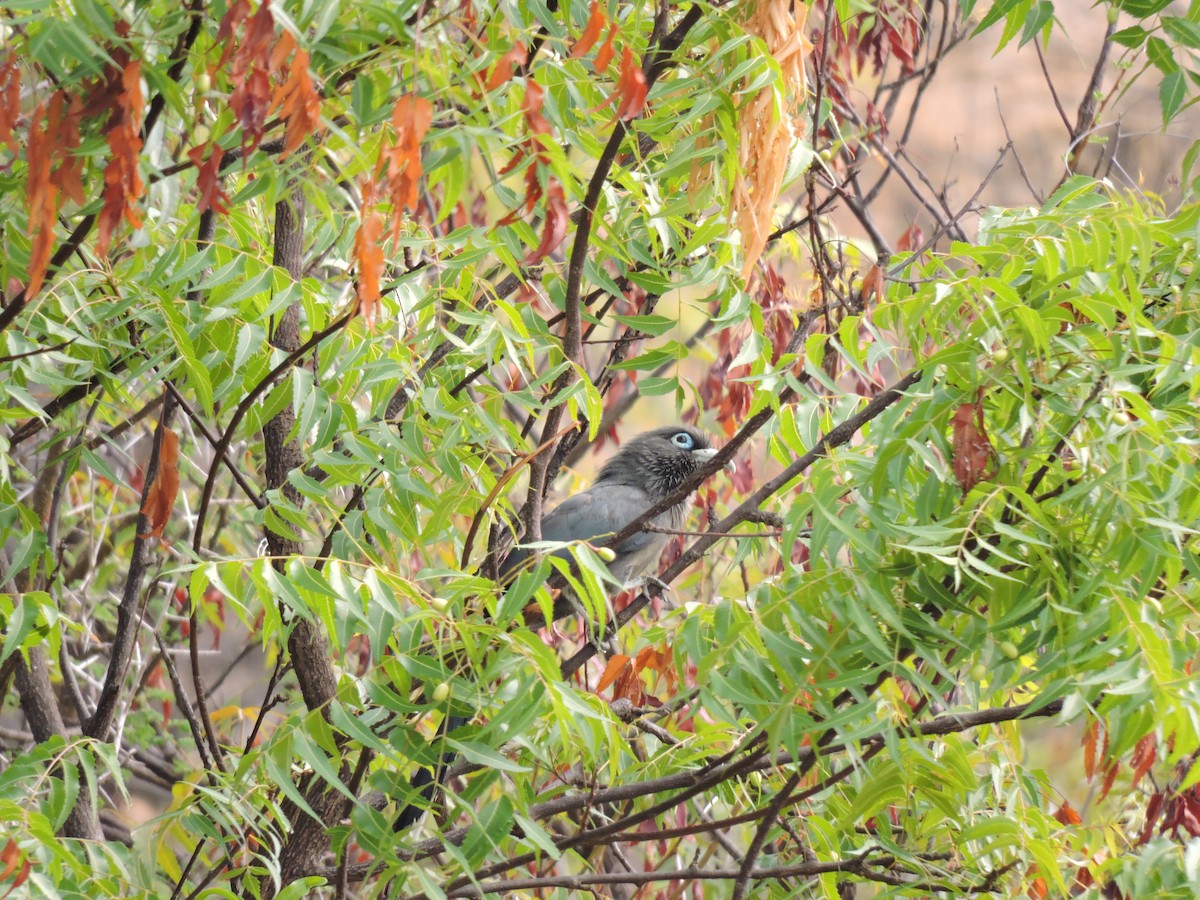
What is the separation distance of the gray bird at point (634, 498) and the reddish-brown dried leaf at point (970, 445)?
2.78m

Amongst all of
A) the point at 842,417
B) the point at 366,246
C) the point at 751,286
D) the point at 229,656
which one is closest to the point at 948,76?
the point at 229,656

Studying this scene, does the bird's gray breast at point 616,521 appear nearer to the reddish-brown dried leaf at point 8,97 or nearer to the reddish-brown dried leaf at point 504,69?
the reddish-brown dried leaf at point 504,69

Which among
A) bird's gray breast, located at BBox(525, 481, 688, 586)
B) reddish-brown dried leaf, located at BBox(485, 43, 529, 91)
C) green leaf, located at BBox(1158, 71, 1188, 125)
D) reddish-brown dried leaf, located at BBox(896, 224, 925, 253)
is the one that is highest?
reddish-brown dried leaf, located at BBox(485, 43, 529, 91)

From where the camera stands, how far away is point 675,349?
3.26 metres

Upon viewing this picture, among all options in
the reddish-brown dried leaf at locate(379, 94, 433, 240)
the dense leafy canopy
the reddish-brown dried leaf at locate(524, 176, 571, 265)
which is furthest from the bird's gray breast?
the reddish-brown dried leaf at locate(379, 94, 433, 240)

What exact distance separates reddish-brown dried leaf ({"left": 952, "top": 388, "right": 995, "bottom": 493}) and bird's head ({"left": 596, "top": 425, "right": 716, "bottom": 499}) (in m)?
3.62

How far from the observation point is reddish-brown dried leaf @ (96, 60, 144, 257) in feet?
6.52

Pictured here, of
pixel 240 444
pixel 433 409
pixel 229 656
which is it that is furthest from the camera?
pixel 229 656

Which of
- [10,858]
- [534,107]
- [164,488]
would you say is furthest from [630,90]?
[10,858]

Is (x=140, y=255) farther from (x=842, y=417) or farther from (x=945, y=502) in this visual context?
(x=945, y=502)

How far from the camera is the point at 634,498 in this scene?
6004mm

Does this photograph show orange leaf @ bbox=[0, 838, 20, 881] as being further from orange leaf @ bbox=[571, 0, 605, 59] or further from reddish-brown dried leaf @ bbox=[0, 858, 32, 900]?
orange leaf @ bbox=[571, 0, 605, 59]

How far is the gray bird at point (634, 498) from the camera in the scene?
5.56 m

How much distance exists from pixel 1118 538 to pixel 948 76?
13.7m
